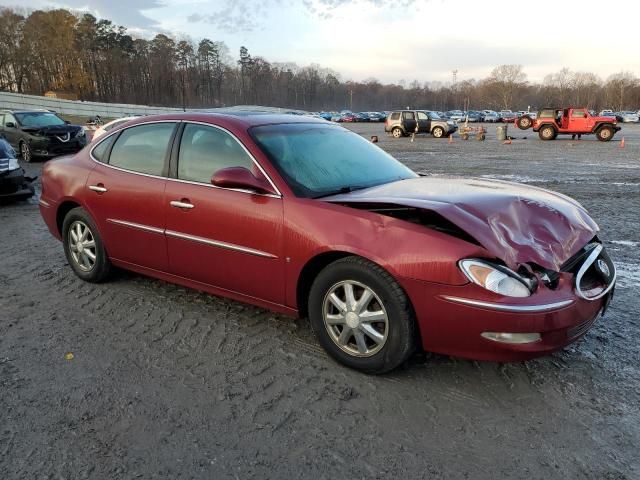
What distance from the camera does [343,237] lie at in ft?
9.83

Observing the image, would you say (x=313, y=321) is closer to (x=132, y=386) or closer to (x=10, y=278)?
(x=132, y=386)

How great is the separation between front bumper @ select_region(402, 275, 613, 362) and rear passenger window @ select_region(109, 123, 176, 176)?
2395mm

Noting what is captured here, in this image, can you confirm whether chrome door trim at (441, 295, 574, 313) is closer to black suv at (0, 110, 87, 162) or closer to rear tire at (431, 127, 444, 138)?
black suv at (0, 110, 87, 162)

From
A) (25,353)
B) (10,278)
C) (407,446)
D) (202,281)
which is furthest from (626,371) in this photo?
(10,278)

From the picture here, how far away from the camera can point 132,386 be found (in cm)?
300

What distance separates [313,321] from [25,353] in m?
1.99

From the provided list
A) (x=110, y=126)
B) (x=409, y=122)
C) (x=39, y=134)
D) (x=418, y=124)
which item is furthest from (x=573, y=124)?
(x=39, y=134)

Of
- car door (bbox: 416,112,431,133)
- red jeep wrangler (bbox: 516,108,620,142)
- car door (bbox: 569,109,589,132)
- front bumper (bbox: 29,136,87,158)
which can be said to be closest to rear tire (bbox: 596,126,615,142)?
red jeep wrangler (bbox: 516,108,620,142)

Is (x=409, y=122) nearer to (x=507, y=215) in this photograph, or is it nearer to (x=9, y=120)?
(x=9, y=120)

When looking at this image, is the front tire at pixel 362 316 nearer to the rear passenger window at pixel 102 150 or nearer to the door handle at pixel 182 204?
the door handle at pixel 182 204

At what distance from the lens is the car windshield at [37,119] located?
16.4 metres

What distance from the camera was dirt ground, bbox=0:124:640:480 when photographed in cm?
235

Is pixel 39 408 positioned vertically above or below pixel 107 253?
below

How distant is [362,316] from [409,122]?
3258 centimetres
